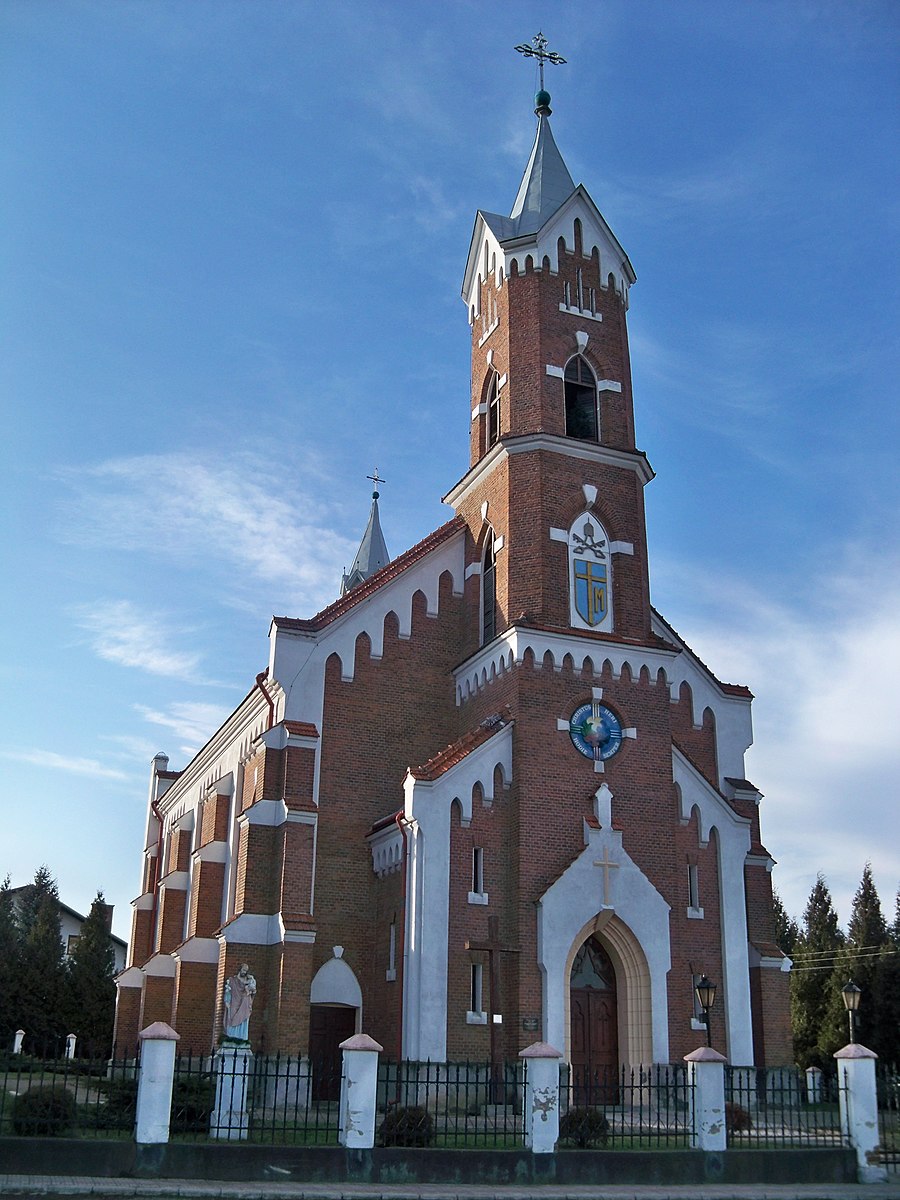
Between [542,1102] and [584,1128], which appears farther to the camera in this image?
[584,1128]

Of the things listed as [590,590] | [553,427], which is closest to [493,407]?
[553,427]

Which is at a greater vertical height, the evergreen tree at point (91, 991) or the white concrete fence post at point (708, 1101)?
the evergreen tree at point (91, 991)

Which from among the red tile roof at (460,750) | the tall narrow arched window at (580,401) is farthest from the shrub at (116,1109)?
the tall narrow arched window at (580,401)

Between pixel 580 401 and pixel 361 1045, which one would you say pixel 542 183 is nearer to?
pixel 580 401

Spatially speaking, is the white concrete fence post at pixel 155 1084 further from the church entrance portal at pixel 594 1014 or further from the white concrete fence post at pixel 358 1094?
the church entrance portal at pixel 594 1014

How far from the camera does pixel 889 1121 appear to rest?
18156mm

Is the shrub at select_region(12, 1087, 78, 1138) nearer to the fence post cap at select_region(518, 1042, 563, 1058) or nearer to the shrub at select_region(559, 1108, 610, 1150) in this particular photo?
the fence post cap at select_region(518, 1042, 563, 1058)

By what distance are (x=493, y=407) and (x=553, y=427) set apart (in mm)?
2464

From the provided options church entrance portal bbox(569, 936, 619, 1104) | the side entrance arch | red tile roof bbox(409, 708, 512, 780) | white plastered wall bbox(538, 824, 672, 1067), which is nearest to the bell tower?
red tile roof bbox(409, 708, 512, 780)

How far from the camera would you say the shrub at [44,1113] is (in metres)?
15.0

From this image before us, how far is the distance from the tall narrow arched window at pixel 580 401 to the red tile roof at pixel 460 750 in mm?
7756

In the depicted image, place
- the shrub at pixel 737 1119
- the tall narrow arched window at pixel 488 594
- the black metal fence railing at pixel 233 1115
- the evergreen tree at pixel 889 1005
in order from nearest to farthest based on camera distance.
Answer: the black metal fence railing at pixel 233 1115 → the shrub at pixel 737 1119 → the tall narrow arched window at pixel 488 594 → the evergreen tree at pixel 889 1005

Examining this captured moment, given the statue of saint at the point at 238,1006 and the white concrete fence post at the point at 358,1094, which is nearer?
the white concrete fence post at the point at 358,1094

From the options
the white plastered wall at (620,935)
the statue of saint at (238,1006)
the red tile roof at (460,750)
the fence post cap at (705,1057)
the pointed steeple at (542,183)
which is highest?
the pointed steeple at (542,183)
